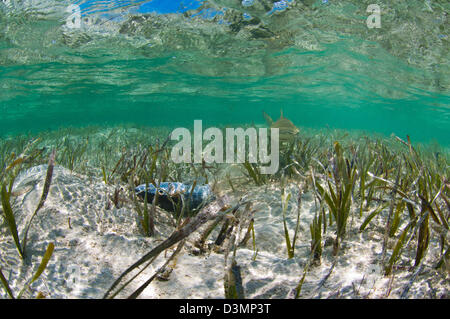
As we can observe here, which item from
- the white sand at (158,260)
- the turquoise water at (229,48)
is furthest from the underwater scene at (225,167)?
the turquoise water at (229,48)

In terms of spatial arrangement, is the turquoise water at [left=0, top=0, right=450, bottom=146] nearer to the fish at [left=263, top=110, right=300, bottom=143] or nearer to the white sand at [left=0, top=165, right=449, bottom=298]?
the fish at [left=263, top=110, right=300, bottom=143]

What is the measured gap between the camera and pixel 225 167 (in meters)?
5.83

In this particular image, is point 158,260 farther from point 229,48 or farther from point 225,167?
point 229,48

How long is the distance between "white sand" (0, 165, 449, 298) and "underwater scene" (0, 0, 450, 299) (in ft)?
0.05

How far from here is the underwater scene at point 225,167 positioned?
1.90 meters

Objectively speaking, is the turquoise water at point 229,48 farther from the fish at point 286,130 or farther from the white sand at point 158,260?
the white sand at point 158,260

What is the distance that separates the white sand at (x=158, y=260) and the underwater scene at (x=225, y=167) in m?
0.01

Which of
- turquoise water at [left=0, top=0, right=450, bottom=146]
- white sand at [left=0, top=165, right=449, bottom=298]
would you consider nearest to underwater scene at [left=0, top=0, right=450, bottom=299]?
white sand at [left=0, top=165, right=449, bottom=298]

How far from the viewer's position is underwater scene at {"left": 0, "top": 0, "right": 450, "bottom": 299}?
1902mm

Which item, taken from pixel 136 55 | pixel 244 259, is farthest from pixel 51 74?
pixel 244 259

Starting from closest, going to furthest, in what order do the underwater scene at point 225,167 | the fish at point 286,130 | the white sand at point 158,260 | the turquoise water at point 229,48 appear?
the white sand at point 158,260, the underwater scene at point 225,167, the fish at point 286,130, the turquoise water at point 229,48

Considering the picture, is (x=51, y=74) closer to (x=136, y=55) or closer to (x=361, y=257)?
(x=136, y=55)

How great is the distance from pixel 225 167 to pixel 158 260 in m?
3.74

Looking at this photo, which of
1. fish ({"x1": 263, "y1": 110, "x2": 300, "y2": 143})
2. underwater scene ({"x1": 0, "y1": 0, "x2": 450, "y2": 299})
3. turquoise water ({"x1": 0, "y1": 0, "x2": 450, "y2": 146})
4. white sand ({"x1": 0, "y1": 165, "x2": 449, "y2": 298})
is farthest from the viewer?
turquoise water ({"x1": 0, "y1": 0, "x2": 450, "y2": 146})
